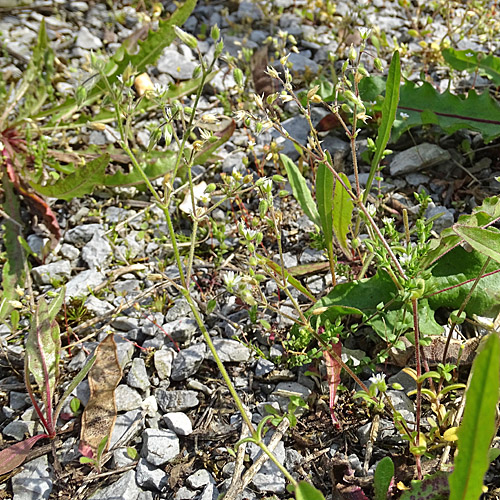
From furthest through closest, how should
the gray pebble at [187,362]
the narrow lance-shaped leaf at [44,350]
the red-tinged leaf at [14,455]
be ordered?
the gray pebble at [187,362]
the narrow lance-shaped leaf at [44,350]
the red-tinged leaf at [14,455]

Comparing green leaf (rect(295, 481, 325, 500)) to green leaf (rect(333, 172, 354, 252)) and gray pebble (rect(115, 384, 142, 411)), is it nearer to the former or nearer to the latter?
gray pebble (rect(115, 384, 142, 411))

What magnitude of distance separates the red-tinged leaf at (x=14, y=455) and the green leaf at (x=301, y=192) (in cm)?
142

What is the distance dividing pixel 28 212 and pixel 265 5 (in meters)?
2.24

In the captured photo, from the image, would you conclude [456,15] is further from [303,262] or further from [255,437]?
[255,437]

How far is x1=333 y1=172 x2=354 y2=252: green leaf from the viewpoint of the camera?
2264 millimetres

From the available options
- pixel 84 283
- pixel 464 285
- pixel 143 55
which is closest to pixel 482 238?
pixel 464 285

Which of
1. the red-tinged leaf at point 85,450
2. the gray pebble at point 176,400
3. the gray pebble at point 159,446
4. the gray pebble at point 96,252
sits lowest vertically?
the red-tinged leaf at point 85,450

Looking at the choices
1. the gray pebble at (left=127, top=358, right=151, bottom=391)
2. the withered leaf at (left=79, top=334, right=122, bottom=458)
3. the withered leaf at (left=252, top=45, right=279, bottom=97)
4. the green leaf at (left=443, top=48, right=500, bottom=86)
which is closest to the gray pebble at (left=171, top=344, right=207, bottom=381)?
the gray pebble at (left=127, top=358, right=151, bottom=391)

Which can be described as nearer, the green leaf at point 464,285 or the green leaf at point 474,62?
the green leaf at point 464,285

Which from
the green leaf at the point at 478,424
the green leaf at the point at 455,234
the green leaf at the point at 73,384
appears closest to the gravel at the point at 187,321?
the green leaf at the point at 73,384

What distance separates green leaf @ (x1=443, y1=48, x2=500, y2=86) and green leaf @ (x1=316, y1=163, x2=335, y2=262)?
137 cm

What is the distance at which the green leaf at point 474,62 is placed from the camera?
297 cm

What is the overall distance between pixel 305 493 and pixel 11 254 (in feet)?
6.31

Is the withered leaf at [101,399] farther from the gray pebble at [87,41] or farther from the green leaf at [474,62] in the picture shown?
the gray pebble at [87,41]
